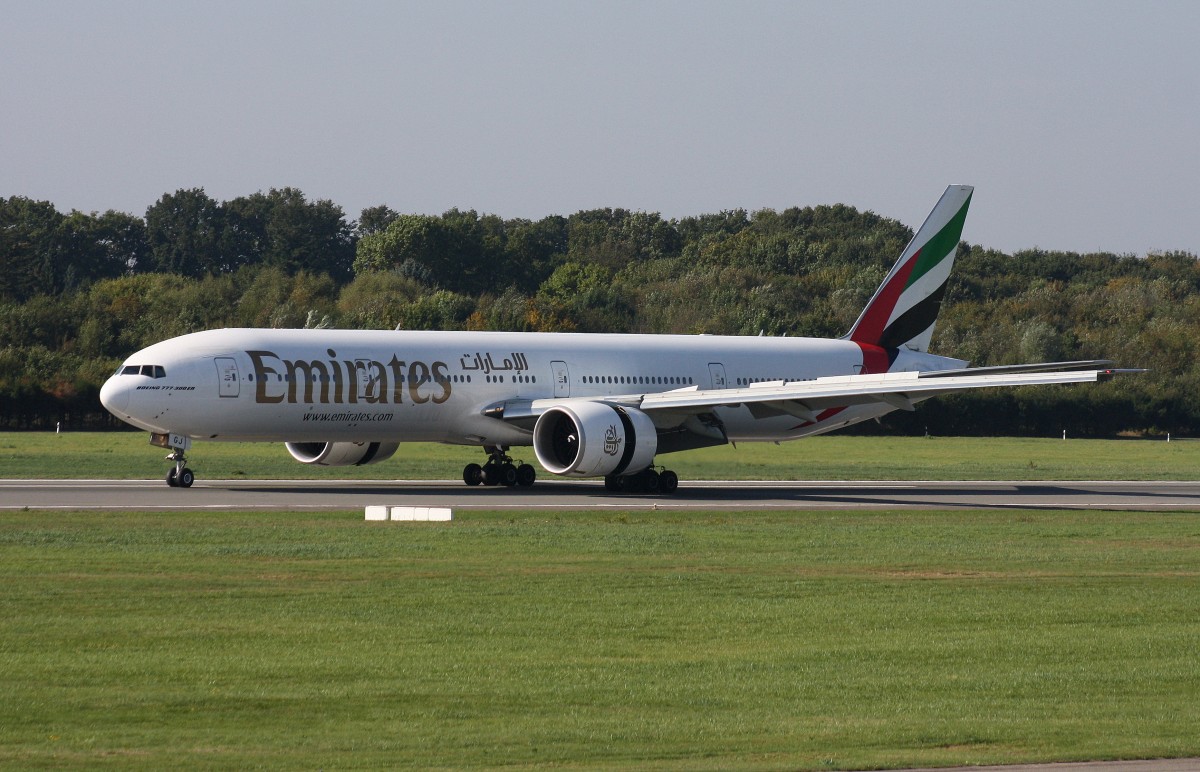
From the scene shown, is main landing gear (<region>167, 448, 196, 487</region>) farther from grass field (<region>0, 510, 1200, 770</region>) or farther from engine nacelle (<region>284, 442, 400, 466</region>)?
grass field (<region>0, 510, 1200, 770</region>)

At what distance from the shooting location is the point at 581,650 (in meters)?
15.8

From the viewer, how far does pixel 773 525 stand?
29938 mm

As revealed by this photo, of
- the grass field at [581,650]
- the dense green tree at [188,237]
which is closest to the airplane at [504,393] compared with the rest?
the grass field at [581,650]

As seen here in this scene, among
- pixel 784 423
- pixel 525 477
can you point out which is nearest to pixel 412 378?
pixel 525 477

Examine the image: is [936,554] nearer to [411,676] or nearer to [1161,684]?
[1161,684]

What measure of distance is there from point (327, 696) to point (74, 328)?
7343cm

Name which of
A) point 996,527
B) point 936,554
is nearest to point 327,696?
point 936,554

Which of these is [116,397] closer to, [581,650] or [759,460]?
[759,460]

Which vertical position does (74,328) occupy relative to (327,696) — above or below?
above

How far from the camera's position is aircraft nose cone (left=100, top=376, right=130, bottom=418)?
36250 millimetres

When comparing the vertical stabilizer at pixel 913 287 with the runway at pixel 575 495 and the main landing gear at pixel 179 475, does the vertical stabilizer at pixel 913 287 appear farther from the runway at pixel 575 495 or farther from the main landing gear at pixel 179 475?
the main landing gear at pixel 179 475

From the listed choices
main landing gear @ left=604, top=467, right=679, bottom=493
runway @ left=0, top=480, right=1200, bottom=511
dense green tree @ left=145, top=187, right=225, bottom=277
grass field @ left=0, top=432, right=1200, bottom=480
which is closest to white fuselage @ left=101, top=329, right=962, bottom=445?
runway @ left=0, top=480, right=1200, bottom=511

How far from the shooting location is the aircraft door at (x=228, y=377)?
3675 centimetres

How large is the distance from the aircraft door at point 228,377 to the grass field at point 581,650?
992 cm
